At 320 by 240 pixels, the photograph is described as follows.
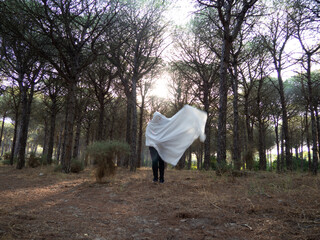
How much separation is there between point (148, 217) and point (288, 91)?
64.0ft

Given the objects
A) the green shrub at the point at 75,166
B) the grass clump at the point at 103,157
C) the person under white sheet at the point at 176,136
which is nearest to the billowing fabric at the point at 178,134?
the person under white sheet at the point at 176,136

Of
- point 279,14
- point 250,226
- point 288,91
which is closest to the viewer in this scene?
point 250,226

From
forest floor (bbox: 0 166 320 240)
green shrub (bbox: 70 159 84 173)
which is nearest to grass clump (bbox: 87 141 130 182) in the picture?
forest floor (bbox: 0 166 320 240)

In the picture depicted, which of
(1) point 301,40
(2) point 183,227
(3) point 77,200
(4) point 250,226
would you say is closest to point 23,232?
(2) point 183,227

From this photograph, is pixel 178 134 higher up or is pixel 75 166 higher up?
pixel 178 134

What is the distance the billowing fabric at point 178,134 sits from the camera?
5754 mm

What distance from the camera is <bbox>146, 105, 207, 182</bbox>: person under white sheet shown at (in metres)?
5.76

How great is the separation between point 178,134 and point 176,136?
8 cm

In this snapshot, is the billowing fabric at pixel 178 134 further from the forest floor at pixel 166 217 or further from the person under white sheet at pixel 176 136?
the forest floor at pixel 166 217

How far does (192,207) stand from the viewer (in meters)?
3.32

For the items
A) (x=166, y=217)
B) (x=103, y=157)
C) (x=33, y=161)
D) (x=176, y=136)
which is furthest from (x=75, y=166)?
(x=166, y=217)

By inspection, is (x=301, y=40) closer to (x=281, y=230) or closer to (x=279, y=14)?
(x=279, y=14)

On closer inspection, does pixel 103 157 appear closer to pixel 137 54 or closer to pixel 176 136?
pixel 176 136

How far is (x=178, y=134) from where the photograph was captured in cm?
587
